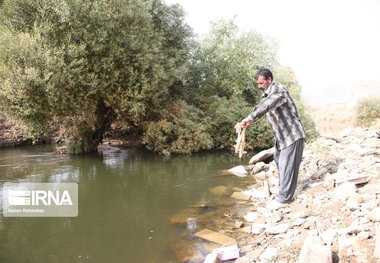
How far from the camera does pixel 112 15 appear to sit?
12.5 metres

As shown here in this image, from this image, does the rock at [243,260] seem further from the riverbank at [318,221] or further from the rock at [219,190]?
the rock at [219,190]

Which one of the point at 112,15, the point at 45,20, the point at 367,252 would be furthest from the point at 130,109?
the point at 367,252

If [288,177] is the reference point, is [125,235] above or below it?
below

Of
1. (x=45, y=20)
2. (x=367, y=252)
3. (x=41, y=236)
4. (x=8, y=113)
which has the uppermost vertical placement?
(x=45, y=20)

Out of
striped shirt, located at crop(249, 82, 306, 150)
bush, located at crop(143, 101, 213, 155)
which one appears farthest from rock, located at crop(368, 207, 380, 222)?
bush, located at crop(143, 101, 213, 155)

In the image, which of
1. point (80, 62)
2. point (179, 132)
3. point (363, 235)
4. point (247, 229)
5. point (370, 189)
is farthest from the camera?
point (179, 132)

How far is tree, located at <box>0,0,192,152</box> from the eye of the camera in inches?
433

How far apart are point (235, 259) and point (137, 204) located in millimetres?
3642

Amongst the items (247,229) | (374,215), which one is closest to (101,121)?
(247,229)

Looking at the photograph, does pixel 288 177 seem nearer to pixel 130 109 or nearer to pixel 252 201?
pixel 252 201

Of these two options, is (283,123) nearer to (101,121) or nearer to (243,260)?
(243,260)

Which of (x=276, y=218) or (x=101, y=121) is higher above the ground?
(x=101, y=121)

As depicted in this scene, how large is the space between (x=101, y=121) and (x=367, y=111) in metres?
15.6

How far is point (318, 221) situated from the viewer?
15.6 ft
